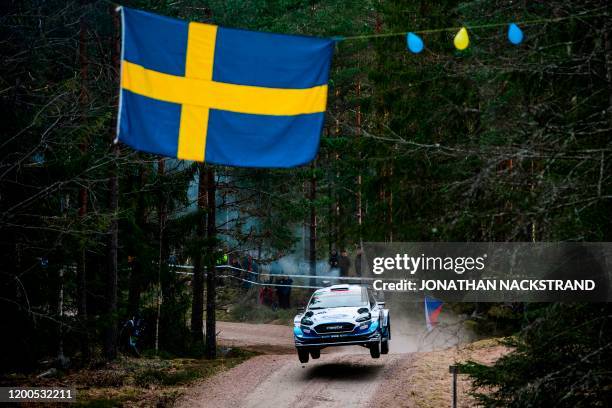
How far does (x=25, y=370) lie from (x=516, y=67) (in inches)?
577

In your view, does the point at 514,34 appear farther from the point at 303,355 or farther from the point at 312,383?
the point at 303,355

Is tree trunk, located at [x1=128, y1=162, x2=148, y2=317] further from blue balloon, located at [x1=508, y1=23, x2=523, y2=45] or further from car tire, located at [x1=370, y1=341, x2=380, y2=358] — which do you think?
blue balloon, located at [x1=508, y1=23, x2=523, y2=45]

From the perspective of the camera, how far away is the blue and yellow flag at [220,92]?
23.3 ft

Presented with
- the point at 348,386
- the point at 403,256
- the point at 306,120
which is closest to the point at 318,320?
the point at 348,386

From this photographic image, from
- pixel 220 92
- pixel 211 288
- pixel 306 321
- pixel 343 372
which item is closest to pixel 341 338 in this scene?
pixel 306 321

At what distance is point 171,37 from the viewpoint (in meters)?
7.18

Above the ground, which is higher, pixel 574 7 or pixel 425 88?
pixel 425 88

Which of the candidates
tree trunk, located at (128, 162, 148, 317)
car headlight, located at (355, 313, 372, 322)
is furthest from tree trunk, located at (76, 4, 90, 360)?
car headlight, located at (355, 313, 372, 322)

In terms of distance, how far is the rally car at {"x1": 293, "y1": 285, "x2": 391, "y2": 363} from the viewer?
16.9 m

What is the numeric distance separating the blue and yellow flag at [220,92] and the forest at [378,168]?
1.05 meters

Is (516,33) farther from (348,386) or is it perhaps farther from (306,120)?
(348,386)

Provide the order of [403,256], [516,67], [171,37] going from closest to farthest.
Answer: [171,37]
[516,67]
[403,256]

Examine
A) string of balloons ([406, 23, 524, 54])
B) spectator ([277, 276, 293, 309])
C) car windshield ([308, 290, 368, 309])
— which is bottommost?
spectator ([277, 276, 293, 309])

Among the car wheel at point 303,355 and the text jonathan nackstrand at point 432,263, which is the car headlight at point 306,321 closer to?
the car wheel at point 303,355
